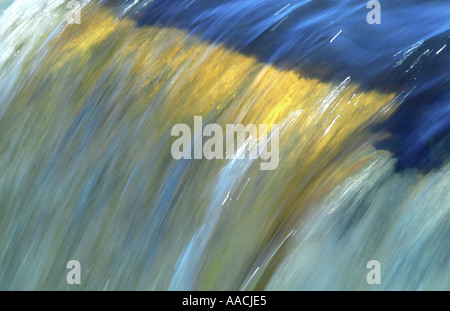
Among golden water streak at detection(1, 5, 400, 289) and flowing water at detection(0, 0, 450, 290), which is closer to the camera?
flowing water at detection(0, 0, 450, 290)

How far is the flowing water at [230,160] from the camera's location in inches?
114

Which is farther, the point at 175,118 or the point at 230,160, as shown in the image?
the point at 175,118

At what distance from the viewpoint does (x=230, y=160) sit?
3438mm

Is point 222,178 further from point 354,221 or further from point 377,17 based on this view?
point 377,17

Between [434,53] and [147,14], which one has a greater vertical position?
[147,14]

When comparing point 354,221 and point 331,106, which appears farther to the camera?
point 331,106

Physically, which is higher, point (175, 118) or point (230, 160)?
point (175, 118)

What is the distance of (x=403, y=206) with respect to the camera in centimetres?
282

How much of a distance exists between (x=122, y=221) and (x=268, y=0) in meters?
1.52

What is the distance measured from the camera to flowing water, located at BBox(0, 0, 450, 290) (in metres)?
2.89

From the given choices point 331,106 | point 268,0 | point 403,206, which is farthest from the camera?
point 268,0

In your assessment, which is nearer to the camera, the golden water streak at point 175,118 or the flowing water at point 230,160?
the flowing water at point 230,160
